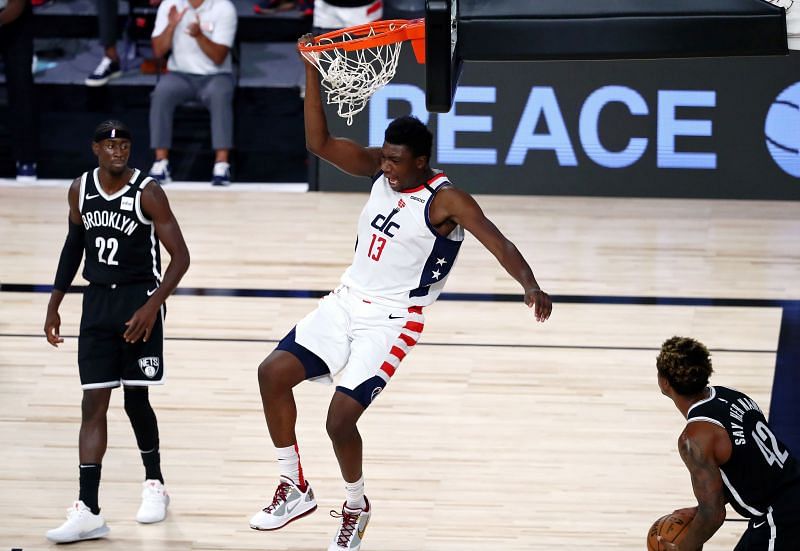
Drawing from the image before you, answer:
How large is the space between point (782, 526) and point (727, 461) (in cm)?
32

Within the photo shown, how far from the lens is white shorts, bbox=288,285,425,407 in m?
5.62

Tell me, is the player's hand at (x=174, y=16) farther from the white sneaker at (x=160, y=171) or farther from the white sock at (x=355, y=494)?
the white sock at (x=355, y=494)

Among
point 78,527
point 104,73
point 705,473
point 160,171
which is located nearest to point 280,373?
point 78,527

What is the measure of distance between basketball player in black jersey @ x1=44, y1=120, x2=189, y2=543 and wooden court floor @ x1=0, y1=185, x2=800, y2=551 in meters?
0.36

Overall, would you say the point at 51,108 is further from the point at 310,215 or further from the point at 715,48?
the point at 715,48

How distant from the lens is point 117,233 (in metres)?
5.89

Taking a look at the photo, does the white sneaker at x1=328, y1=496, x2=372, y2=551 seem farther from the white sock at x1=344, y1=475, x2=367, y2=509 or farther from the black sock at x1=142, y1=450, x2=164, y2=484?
the black sock at x1=142, y1=450, x2=164, y2=484

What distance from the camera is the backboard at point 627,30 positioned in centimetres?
478

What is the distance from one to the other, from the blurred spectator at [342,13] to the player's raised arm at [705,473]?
725 centimetres

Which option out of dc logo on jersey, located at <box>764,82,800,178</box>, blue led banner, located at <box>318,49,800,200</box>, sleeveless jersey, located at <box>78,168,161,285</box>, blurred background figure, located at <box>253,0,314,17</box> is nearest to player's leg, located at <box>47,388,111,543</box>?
sleeveless jersey, located at <box>78,168,161,285</box>

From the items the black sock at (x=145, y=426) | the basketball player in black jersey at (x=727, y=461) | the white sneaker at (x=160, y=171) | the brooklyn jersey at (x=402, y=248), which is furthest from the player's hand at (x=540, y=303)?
the white sneaker at (x=160, y=171)

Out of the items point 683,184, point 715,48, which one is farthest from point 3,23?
point 715,48

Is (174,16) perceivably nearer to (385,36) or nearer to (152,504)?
(152,504)

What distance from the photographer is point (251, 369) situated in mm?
7895
